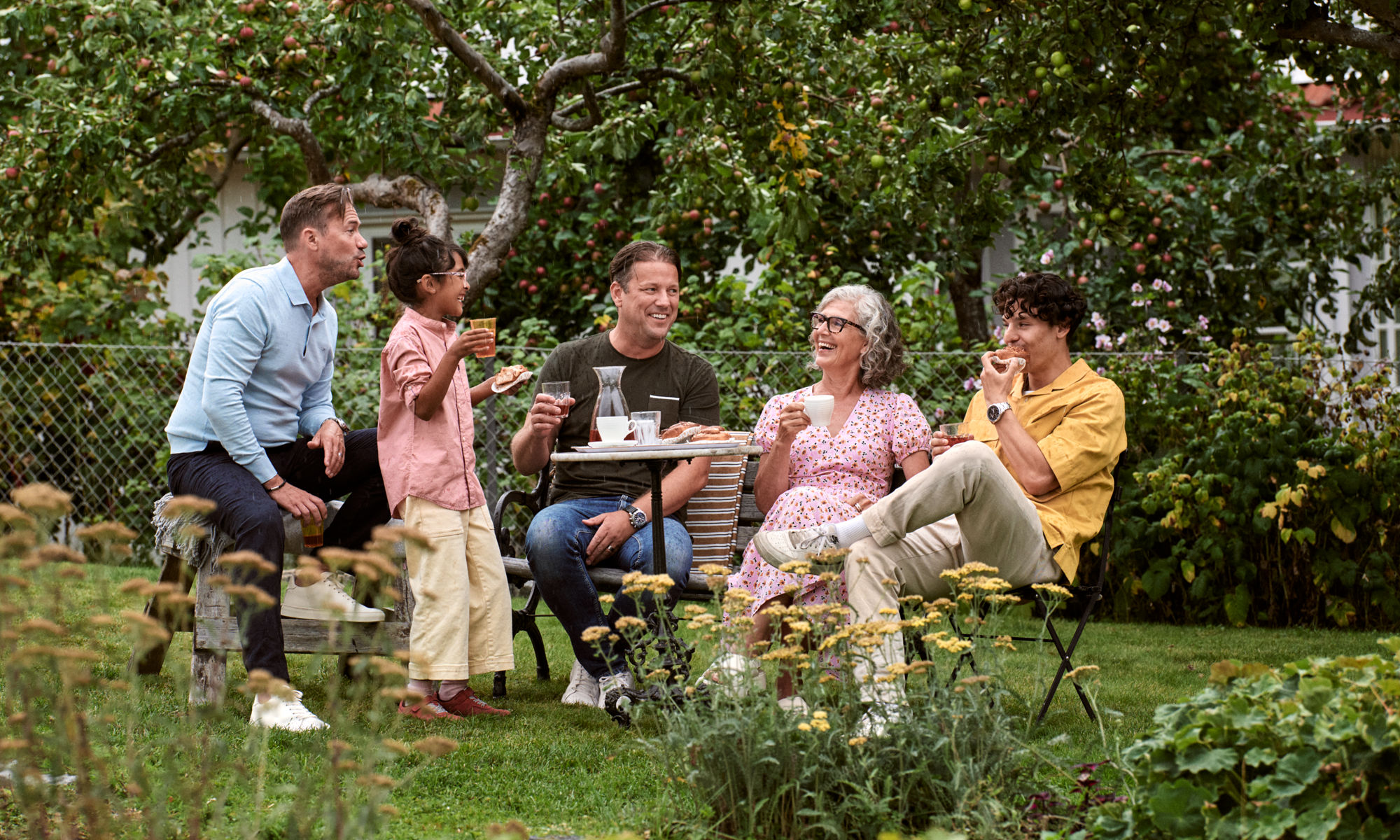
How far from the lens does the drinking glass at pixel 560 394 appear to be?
4.02 m

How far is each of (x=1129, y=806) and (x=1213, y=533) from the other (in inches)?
155

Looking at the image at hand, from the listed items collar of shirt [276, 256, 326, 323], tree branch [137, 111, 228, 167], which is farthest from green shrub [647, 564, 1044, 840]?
tree branch [137, 111, 228, 167]

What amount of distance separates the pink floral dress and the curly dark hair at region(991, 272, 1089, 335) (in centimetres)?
45

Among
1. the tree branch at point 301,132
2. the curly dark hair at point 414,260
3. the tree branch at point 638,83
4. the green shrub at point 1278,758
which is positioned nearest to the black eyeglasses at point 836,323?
the curly dark hair at point 414,260

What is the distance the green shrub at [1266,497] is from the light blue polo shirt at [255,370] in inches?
149

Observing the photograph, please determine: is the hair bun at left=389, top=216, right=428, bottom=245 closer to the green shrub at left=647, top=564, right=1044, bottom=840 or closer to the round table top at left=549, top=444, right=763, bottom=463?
the round table top at left=549, top=444, right=763, bottom=463

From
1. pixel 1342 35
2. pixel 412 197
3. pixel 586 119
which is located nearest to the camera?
pixel 1342 35

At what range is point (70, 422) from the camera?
7.84m

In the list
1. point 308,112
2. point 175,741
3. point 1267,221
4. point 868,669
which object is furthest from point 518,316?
point 175,741

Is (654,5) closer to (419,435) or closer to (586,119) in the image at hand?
(586,119)

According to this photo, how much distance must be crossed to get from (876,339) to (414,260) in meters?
1.48

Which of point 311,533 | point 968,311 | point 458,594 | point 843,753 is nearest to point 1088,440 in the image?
point 843,753

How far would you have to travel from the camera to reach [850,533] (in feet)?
11.6

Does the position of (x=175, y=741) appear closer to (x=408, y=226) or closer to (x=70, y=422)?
(x=408, y=226)
